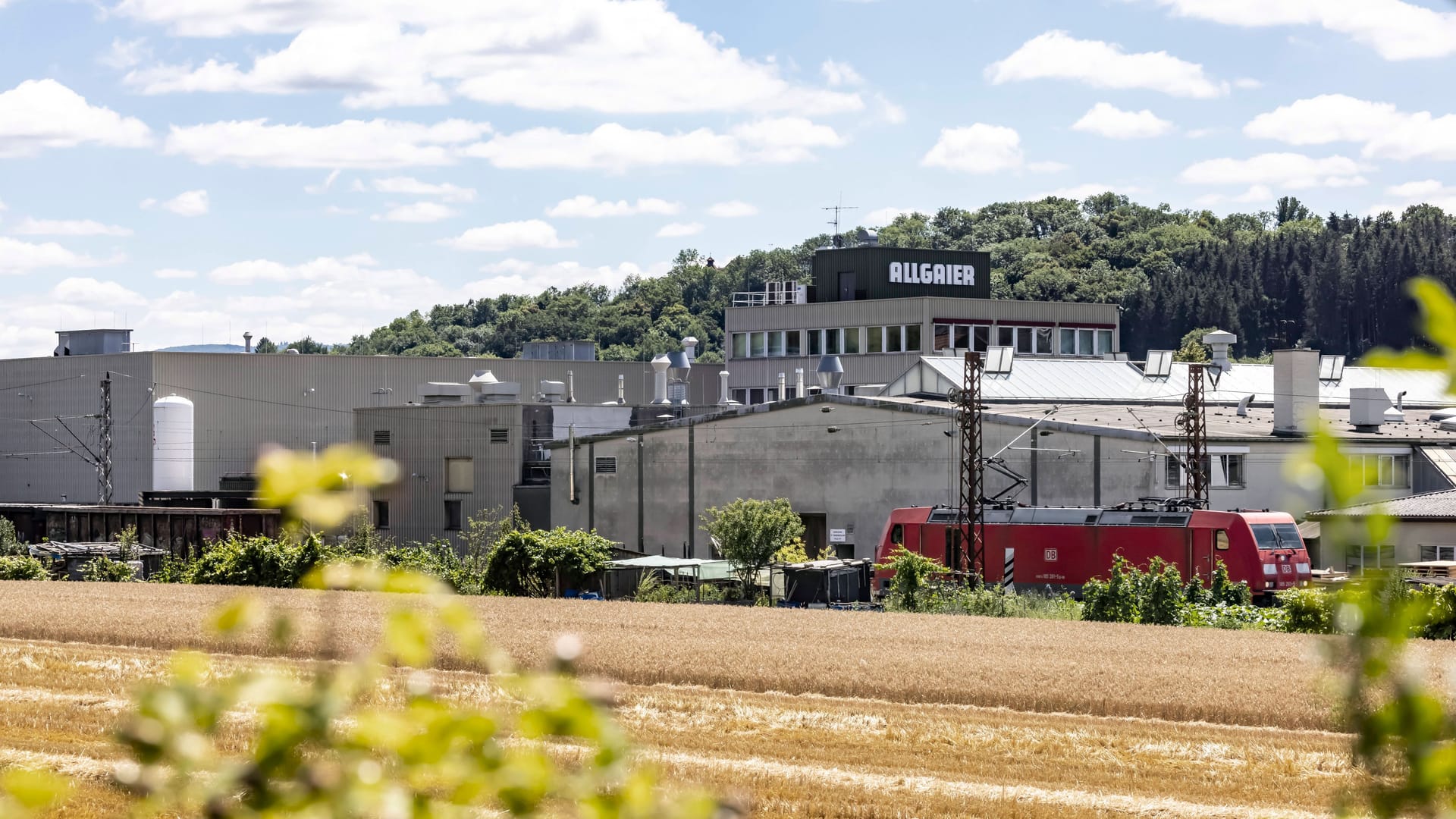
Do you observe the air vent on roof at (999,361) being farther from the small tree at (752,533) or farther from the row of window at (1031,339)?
the small tree at (752,533)

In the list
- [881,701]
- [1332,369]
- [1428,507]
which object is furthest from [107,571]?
[1332,369]

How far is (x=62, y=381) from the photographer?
101 metres

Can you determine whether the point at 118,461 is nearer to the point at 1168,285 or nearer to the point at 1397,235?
the point at 1168,285

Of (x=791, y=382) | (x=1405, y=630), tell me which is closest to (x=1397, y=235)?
(x=791, y=382)

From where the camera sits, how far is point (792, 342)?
115 meters

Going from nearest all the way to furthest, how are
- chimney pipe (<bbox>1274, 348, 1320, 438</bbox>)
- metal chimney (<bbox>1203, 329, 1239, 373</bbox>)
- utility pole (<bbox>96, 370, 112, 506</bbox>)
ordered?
1. chimney pipe (<bbox>1274, 348, 1320, 438</bbox>)
2. utility pole (<bbox>96, 370, 112, 506</bbox>)
3. metal chimney (<bbox>1203, 329, 1239, 373</bbox>)

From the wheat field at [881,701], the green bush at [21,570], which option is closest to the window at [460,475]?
the green bush at [21,570]

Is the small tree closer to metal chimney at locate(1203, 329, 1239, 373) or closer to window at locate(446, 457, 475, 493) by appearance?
window at locate(446, 457, 475, 493)

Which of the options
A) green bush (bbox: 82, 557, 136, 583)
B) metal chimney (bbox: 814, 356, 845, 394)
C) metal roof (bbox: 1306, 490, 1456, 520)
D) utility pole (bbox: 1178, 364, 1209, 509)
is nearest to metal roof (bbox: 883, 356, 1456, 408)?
metal chimney (bbox: 814, 356, 845, 394)

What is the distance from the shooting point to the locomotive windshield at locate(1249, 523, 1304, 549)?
170ft

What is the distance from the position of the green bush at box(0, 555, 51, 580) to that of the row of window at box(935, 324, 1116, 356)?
203 ft

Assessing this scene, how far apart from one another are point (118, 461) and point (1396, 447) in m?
65.6

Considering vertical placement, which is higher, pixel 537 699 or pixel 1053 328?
pixel 1053 328

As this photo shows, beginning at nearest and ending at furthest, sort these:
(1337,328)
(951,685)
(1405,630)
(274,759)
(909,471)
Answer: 1. (1405,630)
2. (274,759)
3. (951,685)
4. (909,471)
5. (1337,328)
